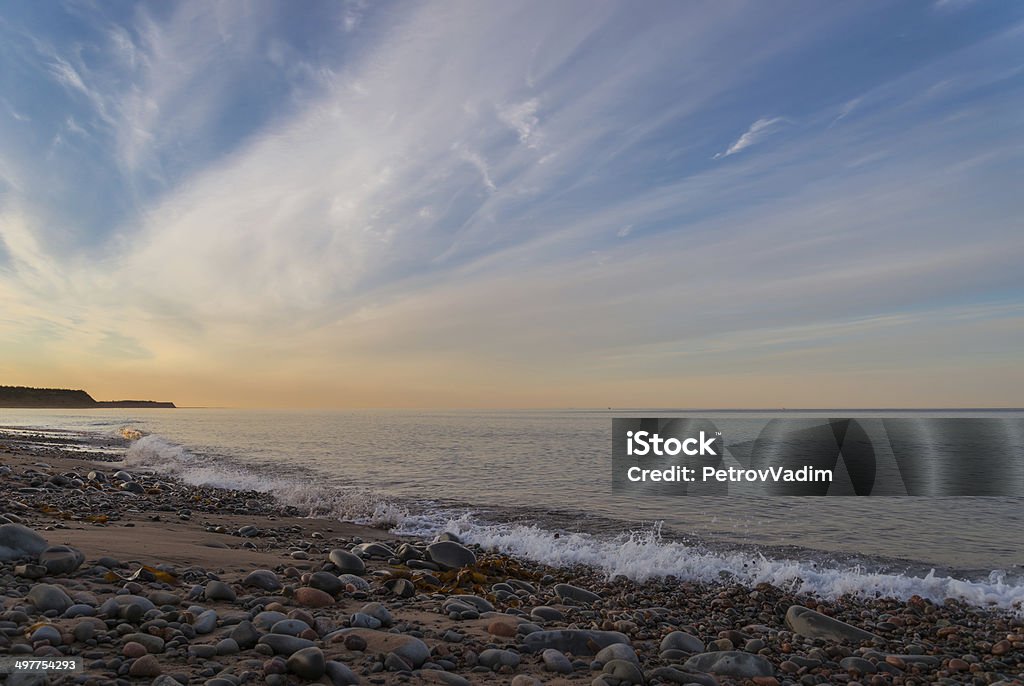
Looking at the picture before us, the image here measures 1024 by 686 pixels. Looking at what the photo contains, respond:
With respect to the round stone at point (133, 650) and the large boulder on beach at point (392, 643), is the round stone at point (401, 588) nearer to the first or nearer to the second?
the large boulder on beach at point (392, 643)

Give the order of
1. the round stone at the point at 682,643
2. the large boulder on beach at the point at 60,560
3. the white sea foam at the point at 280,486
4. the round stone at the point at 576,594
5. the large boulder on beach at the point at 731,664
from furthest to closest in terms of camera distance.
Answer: the white sea foam at the point at 280,486 → the round stone at the point at 576,594 → the large boulder on beach at the point at 60,560 → the round stone at the point at 682,643 → the large boulder on beach at the point at 731,664

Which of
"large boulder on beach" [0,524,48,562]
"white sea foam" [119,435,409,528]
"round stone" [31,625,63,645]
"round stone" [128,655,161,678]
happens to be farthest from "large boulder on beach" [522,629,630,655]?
"white sea foam" [119,435,409,528]

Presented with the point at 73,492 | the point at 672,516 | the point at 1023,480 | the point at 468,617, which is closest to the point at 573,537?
the point at 672,516

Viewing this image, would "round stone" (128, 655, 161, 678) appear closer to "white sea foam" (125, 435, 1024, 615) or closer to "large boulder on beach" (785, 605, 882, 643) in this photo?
"large boulder on beach" (785, 605, 882, 643)

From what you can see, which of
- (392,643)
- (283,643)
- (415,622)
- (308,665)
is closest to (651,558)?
(415,622)

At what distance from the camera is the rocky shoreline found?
4688mm

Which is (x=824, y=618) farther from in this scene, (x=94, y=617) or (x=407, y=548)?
(x=94, y=617)

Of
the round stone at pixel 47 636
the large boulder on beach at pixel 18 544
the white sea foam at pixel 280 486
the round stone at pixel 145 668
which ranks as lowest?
the white sea foam at pixel 280 486

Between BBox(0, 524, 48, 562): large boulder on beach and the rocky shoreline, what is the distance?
0.7 inches

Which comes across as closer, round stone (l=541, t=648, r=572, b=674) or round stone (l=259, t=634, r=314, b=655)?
round stone (l=259, t=634, r=314, b=655)

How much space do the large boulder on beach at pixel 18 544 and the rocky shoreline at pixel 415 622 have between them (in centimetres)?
2

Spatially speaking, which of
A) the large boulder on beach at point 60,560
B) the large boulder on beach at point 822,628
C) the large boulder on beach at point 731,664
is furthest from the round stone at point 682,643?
the large boulder on beach at point 60,560

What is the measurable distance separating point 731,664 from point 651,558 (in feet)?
17.0

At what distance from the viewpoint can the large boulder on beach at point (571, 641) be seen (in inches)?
228
